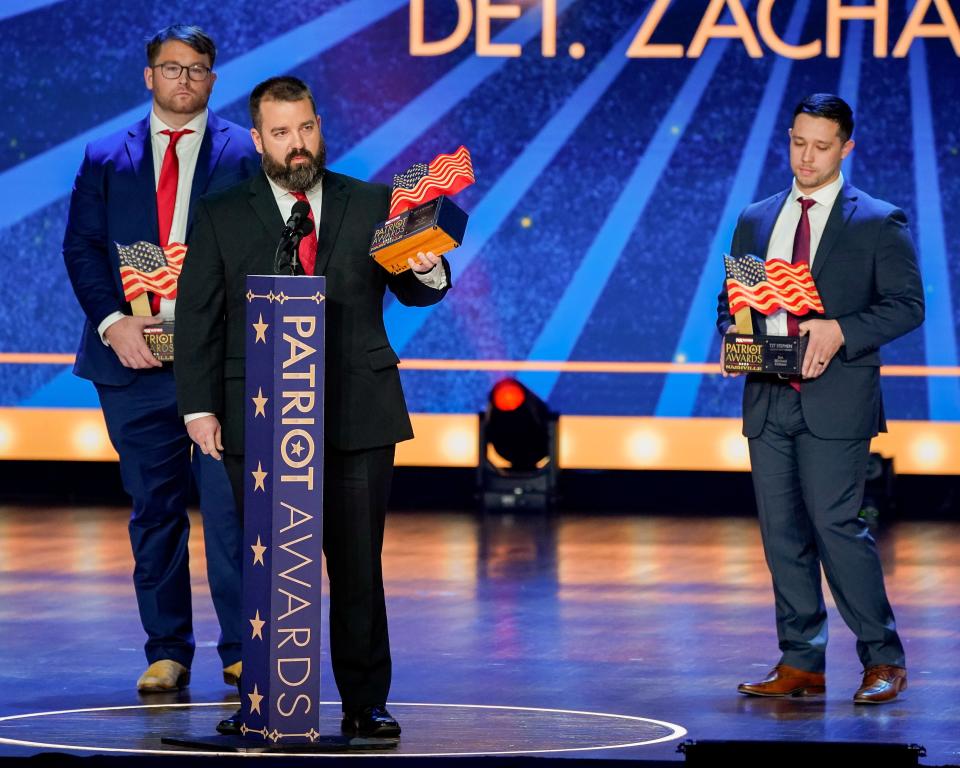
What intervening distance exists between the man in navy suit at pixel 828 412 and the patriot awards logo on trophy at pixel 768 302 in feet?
0.16

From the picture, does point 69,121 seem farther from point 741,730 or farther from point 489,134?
point 741,730

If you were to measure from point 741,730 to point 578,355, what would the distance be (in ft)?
16.5

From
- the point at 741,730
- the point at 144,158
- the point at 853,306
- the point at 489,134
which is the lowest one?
the point at 741,730

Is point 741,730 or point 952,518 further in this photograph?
point 952,518

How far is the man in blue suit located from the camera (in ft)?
14.7

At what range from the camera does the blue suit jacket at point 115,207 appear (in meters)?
4.54

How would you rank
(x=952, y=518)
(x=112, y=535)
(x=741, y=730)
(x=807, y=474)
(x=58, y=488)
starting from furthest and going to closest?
(x=58, y=488)
(x=952, y=518)
(x=112, y=535)
(x=807, y=474)
(x=741, y=730)

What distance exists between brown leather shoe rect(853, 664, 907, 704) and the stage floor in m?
0.05

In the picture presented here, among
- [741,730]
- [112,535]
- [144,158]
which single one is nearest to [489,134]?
[112,535]

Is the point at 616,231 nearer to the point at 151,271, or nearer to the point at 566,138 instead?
the point at 566,138

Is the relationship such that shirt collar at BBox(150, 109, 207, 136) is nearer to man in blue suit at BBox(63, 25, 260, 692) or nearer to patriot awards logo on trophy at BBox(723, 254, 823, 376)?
man in blue suit at BBox(63, 25, 260, 692)

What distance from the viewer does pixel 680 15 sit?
342 inches

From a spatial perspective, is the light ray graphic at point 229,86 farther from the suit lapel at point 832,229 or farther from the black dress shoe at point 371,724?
the black dress shoe at point 371,724

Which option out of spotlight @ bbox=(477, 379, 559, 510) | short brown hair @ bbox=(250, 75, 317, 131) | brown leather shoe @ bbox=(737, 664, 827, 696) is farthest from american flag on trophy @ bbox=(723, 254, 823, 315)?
spotlight @ bbox=(477, 379, 559, 510)
